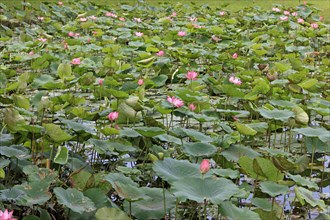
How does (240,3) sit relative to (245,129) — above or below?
below

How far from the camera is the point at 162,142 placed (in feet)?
7.99

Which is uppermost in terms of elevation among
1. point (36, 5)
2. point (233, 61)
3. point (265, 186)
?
point (265, 186)

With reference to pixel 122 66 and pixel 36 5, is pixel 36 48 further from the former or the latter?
pixel 36 5

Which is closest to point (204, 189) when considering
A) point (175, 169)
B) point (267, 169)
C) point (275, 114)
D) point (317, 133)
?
point (175, 169)

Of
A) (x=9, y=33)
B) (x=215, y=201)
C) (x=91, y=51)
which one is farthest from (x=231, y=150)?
(x=9, y=33)

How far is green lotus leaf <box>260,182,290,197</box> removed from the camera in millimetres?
1693

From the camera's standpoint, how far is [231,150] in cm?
216

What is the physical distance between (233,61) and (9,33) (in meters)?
2.13

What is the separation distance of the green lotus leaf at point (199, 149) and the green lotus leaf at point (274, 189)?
31cm

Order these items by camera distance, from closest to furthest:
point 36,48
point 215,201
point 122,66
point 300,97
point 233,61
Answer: point 215,201
point 300,97
point 122,66
point 233,61
point 36,48

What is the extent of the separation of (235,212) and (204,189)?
9 cm

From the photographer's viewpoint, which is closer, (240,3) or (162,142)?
(162,142)

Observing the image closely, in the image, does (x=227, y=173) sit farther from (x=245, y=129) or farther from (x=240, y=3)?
(x=240, y=3)

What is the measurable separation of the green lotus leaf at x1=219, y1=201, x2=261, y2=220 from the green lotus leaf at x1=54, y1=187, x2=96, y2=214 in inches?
13.2
